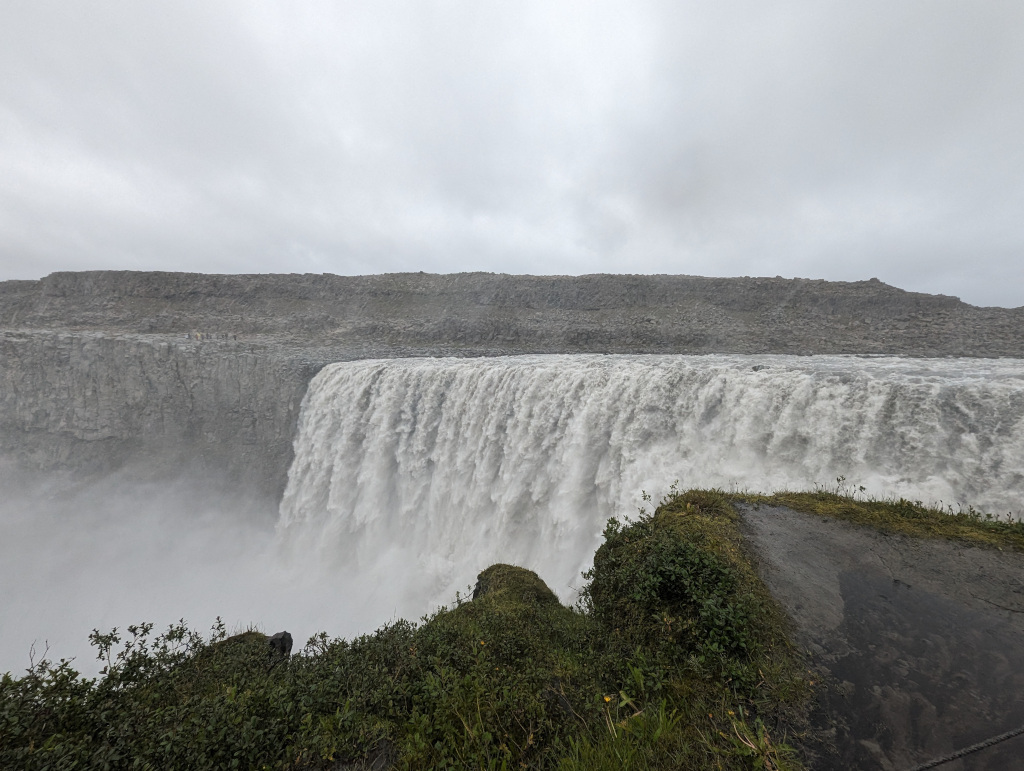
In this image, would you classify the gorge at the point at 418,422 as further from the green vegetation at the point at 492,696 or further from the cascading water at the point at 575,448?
the green vegetation at the point at 492,696

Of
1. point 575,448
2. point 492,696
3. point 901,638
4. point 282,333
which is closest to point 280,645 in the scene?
point 492,696

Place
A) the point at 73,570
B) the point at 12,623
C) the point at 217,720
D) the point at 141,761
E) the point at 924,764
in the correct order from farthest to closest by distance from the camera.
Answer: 1. the point at 73,570
2. the point at 12,623
3. the point at 217,720
4. the point at 141,761
5. the point at 924,764

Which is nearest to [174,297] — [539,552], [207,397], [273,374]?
[207,397]

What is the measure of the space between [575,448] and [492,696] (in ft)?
33.1

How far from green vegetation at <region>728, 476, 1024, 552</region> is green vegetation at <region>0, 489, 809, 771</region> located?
236 cm

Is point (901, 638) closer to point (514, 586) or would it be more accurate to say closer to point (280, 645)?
point (514, 586)

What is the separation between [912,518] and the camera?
19.2 feet

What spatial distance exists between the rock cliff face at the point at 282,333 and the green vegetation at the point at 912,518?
23752 millimetres

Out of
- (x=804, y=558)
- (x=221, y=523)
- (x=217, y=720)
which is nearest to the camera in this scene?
(x=217, y=720)

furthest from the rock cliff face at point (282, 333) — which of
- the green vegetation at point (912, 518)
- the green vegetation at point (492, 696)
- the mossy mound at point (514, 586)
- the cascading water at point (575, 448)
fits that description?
the green vegetation at point (912, 518)

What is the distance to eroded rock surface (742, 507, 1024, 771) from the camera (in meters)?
2.82

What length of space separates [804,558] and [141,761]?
635 cm

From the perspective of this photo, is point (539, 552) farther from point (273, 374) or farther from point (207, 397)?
point (207, 397)

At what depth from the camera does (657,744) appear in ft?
8.89
